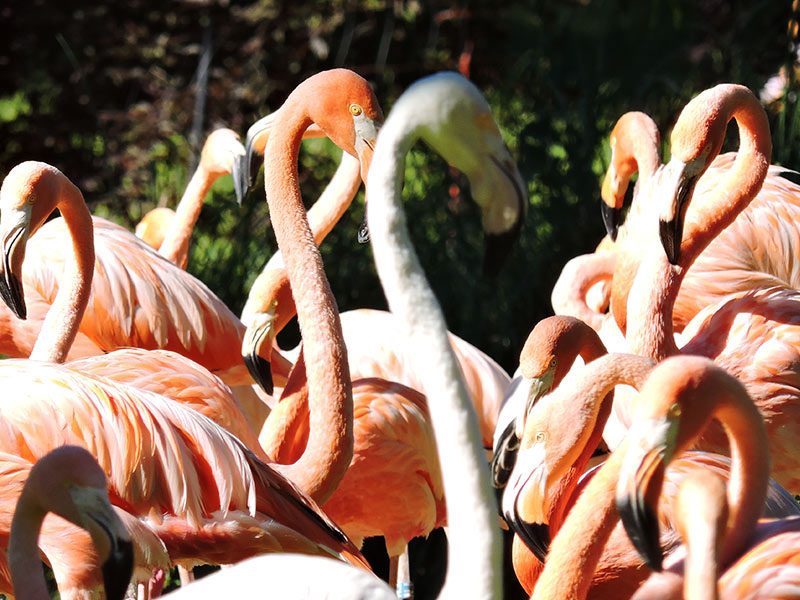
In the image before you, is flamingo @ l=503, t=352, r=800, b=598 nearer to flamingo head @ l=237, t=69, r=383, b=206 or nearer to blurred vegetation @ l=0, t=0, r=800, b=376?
flamingo head @ l=237, t=69, r=383, b=206

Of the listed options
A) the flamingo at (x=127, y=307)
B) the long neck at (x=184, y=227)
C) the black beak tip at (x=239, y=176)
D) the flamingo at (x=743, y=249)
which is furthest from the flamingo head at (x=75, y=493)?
the long neck at (x=184, y=227)

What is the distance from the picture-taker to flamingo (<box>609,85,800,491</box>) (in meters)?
3.62

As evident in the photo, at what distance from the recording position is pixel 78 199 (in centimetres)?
384

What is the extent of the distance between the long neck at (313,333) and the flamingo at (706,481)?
108 cm

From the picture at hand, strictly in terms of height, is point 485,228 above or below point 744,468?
above

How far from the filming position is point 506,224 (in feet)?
6.81

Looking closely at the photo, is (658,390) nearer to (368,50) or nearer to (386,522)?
(386,522)

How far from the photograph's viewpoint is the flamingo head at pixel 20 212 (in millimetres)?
3566

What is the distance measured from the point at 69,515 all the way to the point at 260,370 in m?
1.41

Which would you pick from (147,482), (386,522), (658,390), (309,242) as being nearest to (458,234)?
(386,522)

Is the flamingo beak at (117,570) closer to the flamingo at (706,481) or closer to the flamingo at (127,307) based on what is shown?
the flamingo at (706,481)

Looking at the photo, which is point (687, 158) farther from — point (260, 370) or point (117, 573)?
point (117, 573)

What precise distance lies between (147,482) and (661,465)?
122 cm

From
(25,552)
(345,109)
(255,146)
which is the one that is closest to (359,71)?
(255,146)
